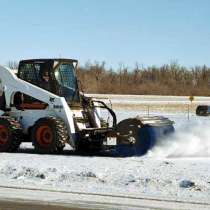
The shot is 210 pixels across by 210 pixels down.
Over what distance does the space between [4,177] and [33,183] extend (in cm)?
112

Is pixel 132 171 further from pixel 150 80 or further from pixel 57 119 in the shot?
pixel 150 80

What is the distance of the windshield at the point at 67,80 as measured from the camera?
58.6 ft

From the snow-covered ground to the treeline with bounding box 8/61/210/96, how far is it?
87.3 m

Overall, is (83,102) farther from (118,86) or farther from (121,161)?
(118,86)

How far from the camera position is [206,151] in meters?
17.7

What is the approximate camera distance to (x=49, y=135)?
1744 cm

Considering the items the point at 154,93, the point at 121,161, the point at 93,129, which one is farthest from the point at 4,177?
the point at 154,93

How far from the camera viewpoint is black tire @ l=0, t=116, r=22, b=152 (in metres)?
17.9

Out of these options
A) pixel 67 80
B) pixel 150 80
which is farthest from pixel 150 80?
pixel 67 80

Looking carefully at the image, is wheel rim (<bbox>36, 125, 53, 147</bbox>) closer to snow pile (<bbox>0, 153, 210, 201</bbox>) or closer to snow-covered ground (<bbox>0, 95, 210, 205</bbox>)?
snow-covered ground (<bbox>0, 95, 210, 205</bbox>)

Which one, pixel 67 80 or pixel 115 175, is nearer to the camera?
pixel 115 175

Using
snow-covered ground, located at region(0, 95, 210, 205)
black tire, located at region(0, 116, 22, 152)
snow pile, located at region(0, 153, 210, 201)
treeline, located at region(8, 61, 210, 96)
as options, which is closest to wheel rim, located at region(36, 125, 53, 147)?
snow-covered ground, located at region(0, 95, 210, 205)

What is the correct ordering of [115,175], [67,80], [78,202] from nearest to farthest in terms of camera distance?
[78,202] → [115,175] → [67,80]

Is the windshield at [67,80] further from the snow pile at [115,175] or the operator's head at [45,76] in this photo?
the snow pile at [115,175]
